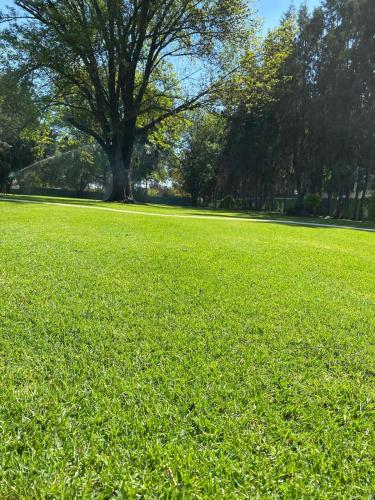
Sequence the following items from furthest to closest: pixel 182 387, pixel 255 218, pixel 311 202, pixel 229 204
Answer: pixel 229 204 < pixel 311 202 < pixel 255 218 < pixel 182 387

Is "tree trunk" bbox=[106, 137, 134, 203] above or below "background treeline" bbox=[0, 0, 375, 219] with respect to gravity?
below

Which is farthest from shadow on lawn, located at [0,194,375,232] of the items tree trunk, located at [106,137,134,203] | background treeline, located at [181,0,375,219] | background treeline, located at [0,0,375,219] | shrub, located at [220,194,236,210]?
shrub, located at [220,194,236,210]

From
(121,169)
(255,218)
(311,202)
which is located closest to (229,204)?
(311,202)

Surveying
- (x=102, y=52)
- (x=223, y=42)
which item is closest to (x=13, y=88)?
(x=102, y=52)

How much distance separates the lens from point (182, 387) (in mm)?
1555

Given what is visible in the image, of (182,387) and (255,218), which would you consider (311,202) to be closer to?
(255,218)

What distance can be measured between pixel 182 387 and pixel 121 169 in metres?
21.2

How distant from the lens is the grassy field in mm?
1100

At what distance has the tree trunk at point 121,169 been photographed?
21.4m

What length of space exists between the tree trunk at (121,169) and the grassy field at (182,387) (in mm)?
19097

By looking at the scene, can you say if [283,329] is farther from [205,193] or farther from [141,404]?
[205,193]

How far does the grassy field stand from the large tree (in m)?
16.7

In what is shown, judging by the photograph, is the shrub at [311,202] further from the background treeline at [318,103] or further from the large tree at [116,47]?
the large tree at [116,47]

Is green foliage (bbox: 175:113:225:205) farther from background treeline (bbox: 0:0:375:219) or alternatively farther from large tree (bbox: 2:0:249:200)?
large tree (bbox: 2:0:249:200)
